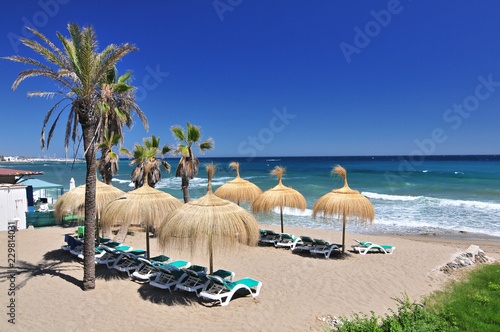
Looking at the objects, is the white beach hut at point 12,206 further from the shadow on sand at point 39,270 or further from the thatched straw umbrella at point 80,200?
the shadow on sand at point 39,270

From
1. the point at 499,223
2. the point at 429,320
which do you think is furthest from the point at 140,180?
the point at 499,223

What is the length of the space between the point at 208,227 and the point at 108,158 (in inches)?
358

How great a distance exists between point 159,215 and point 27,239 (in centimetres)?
751

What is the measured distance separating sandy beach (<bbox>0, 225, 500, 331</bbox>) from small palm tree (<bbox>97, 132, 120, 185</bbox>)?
11.8 feet

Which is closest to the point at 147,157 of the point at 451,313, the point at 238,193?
the point at 238,193

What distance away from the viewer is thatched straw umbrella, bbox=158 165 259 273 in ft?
19.3

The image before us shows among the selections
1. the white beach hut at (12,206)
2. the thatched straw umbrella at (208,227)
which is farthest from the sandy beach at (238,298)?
the white beach hut at (12,206)

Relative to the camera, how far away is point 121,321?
5.36 meters

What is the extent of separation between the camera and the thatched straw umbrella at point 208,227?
5.89m

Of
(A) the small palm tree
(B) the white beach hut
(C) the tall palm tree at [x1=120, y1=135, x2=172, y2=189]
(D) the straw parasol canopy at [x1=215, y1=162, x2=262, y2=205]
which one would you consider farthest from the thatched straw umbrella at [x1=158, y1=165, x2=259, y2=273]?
(B) the white beach hut

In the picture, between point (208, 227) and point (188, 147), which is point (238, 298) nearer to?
point (208, 227)

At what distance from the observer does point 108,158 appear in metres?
13.0

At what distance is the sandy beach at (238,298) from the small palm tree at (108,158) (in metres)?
3.59

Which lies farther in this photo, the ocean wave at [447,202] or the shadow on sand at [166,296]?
the ocean wave at [447,202]
